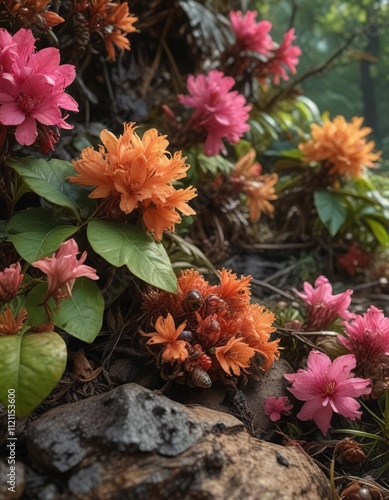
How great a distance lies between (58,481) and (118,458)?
110 mm

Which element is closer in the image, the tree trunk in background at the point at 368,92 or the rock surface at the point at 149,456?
the rock surface at the point at 149,456

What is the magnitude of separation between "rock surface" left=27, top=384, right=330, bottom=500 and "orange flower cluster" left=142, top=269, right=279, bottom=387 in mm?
140

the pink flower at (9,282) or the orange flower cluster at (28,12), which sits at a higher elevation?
the orange flower cluster at (28,12)

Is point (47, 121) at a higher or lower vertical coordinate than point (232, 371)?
higher

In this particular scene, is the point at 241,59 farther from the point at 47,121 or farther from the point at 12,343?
the point at 12,343

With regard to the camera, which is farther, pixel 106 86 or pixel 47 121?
pixel 106 86

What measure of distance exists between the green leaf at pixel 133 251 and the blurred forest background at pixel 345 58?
304 cm

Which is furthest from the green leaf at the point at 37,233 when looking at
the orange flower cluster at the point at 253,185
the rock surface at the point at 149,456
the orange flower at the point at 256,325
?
the orange flower cluster at the point at 253,185

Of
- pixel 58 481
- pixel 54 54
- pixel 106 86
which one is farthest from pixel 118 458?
pixel 106 86

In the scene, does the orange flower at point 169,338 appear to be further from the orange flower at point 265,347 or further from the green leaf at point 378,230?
the green leaf at point 378,230

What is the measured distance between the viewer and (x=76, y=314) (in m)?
1.05

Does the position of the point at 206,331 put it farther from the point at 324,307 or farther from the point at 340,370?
the point at 324,307

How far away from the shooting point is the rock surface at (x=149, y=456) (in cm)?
84

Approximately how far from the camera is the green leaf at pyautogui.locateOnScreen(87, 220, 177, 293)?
3.58ft
